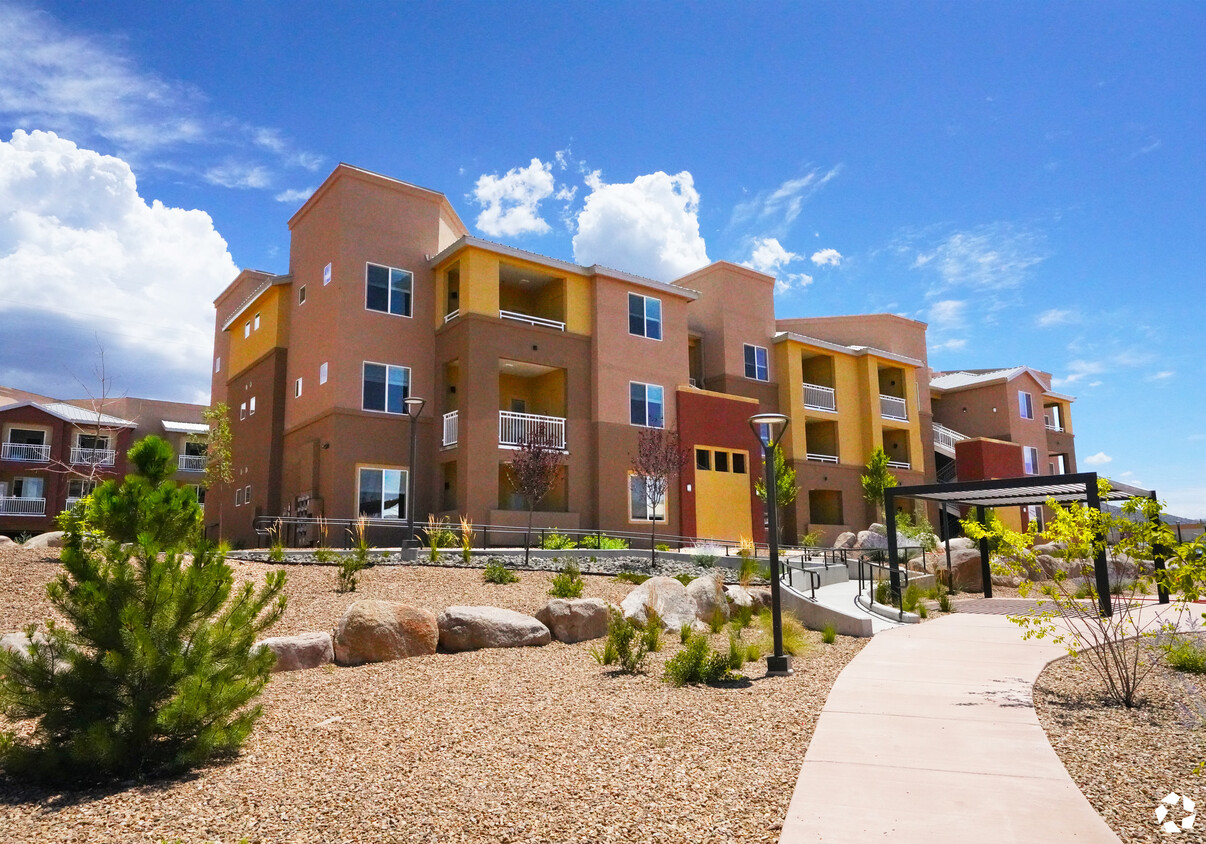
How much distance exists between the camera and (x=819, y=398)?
3453cm

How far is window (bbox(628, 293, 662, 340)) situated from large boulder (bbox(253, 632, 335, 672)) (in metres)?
18.9

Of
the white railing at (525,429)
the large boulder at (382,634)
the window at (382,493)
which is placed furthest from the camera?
the white railing at (525,429)

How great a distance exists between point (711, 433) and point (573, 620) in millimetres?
17497

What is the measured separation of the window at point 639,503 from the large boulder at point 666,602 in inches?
466

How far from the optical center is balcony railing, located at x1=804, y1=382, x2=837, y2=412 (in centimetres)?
3419

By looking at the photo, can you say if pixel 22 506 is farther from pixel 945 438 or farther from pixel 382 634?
pixel 945 438

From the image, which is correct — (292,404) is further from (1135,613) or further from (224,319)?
(1135,613)

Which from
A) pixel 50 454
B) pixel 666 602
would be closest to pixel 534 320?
pixel 666 602

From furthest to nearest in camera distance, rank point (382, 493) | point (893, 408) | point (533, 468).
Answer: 1. point (893, 408)
2. point (382, 493)
3. point (533, 468)

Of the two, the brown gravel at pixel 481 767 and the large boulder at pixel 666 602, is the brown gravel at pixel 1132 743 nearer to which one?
the brown gravel at pixel 481 767

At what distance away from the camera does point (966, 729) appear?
23.4 ft

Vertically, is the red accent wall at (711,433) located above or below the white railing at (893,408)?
below

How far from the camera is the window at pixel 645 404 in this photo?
2720 cm

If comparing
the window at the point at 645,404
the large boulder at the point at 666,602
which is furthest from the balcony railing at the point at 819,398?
the large boulder at the point at 666,602
